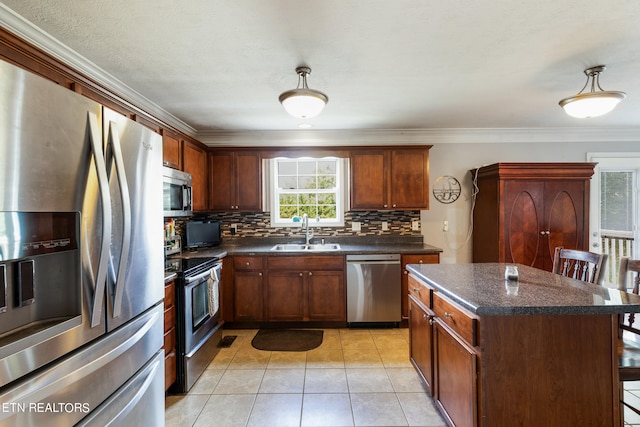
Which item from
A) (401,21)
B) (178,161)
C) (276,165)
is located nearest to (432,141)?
(276,165)

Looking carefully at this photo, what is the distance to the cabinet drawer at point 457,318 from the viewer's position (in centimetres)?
139

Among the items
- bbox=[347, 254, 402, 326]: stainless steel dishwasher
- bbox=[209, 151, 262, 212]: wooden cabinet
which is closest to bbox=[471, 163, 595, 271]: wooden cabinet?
bbox=[347, 254, 402, 326]: stainless steel dishwasher

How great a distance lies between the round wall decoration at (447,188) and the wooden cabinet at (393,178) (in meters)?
0.43

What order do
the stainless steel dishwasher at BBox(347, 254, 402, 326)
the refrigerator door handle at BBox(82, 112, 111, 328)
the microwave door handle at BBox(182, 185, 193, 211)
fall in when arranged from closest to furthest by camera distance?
the refrigerator door handle at BBox(82, 112, 111, 328), the microwave door handle at BBox(182, 185, 193, 211), the stainless steel dishwasher at BBox(347, 254, 402, 326)

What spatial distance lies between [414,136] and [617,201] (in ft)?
9.51

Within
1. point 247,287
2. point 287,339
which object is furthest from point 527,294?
point 247,287

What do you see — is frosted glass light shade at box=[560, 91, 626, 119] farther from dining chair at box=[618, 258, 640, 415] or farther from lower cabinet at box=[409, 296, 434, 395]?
lower cabinet at box=[409, 296, 434, 395]

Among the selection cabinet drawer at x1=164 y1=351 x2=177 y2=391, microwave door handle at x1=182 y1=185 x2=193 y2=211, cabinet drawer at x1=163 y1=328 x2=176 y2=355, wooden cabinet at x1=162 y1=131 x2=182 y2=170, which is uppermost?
wooden cabinet at x1=162 y1=131 x2=182 y2=170

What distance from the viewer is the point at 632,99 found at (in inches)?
114

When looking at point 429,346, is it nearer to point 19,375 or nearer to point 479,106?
point 19,375

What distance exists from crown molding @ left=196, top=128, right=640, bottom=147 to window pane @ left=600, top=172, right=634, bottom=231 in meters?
0.51

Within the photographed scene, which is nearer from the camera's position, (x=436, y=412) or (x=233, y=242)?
(x=436, y=412)

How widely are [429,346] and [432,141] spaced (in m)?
2.90

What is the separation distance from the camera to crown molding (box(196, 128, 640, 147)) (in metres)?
3.95
